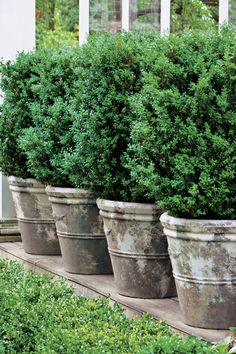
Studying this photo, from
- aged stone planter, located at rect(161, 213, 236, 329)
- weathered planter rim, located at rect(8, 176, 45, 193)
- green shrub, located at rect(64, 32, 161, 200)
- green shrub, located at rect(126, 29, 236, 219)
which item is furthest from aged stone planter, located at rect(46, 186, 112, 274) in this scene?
aged stone planter, located at rect(161, 213, 236, 329)

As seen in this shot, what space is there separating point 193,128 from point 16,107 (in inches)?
108

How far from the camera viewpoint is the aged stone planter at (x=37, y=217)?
7.10 metres

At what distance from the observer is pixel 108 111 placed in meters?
5.64

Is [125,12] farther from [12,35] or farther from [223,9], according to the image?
[12,35]

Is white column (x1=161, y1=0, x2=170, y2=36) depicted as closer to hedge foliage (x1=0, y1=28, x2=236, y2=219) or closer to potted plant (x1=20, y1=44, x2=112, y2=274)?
hedge foliage (x1=0, y1=28, x2=236, y2=219)

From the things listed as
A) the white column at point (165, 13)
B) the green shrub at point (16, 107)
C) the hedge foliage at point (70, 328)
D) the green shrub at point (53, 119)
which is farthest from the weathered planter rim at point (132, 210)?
the white column at point (165, 13)

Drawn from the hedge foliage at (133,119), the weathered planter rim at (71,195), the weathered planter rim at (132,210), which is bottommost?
the weathered planter rim at (71,195)

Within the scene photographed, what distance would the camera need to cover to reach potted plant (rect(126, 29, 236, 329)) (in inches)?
184

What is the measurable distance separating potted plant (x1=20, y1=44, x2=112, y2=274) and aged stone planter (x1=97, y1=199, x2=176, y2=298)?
691mm

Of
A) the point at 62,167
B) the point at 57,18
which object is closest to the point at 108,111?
the point at 62,167

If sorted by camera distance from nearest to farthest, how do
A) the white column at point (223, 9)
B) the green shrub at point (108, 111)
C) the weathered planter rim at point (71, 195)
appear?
the green shrub at point (108, 111), the weathered planter rim at point (71, 195), the white column at point (223, 9)

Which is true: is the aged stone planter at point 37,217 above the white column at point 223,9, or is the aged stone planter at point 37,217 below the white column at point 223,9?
below

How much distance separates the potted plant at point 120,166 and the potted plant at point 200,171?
52 centimetres

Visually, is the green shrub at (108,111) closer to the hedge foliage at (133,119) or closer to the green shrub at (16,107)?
the hedge foliage at (133,119)
